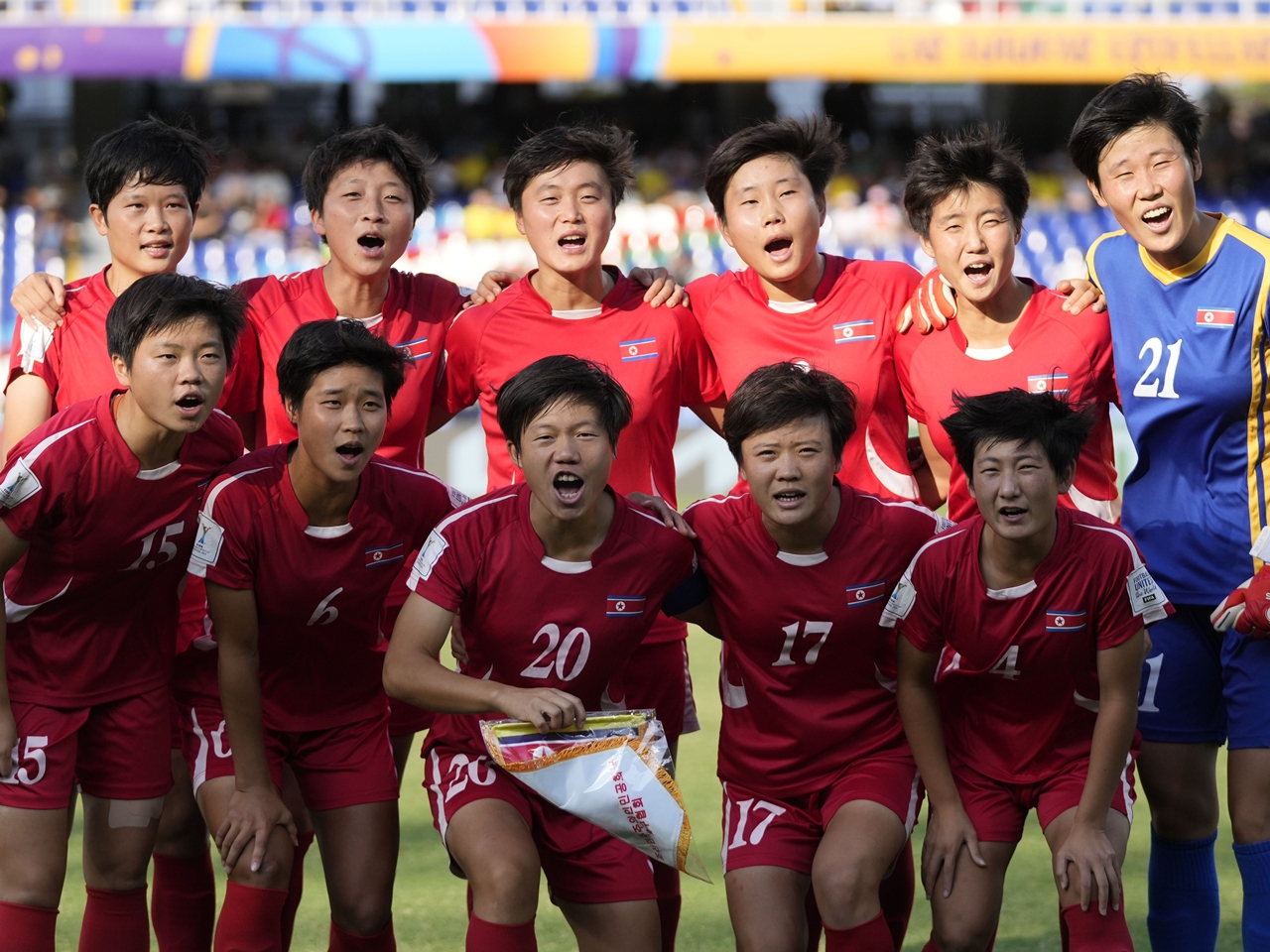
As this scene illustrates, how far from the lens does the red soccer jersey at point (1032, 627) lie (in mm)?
3639

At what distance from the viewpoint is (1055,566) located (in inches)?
144

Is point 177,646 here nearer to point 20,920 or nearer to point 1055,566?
point 20,920

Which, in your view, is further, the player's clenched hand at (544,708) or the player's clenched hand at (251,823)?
the player's clenched hand at (251,823)

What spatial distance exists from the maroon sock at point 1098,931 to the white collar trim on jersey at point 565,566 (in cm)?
137

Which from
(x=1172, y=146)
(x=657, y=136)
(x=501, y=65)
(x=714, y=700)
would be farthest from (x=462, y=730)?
(x=657, y=136)

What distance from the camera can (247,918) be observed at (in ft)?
11.8

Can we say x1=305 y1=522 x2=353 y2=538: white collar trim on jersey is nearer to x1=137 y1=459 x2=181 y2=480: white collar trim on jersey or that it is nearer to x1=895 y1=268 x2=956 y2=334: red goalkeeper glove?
x1=137 y1=459 x2=181 y2=480: white collar trim on jersey

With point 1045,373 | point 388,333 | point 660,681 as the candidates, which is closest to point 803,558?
point 660,681

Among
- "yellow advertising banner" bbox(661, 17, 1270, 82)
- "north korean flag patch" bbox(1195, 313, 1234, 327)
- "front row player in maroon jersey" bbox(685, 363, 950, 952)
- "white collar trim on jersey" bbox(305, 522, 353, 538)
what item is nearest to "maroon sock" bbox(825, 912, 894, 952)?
"front row player in maroon jersey" bbox(685, 363, 950, 952)

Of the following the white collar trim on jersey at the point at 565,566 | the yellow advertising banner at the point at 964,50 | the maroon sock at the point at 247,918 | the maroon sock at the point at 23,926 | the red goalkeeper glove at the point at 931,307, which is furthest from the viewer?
the yellow advertising banner at the point at 964,50

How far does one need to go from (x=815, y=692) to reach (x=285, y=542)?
4.46 feet

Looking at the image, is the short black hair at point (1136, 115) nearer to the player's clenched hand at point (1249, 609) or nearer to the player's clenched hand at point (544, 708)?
the player's clenched hand at point (1249, 609)

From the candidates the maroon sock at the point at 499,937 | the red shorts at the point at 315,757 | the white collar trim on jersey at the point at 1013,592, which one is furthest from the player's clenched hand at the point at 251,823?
the white collar trim on jersey at the point at 1013,592

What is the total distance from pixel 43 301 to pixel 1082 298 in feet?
9.30
